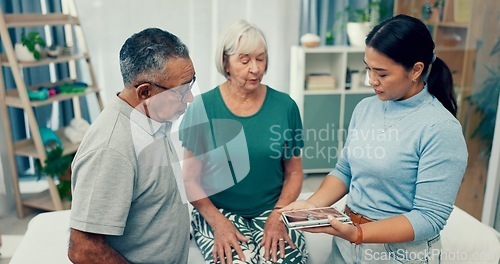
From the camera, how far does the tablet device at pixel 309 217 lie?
1096 millimetres

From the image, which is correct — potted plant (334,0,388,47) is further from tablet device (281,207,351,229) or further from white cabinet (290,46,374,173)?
tablet device (281,207,351,229)

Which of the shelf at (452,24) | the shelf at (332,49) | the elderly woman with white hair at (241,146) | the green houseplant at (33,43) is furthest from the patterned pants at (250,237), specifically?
the shelf at (332,49)

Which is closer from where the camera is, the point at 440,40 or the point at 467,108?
the point at 467,108

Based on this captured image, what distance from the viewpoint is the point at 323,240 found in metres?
1.57

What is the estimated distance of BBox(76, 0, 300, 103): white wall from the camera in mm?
2850

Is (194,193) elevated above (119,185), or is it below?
below

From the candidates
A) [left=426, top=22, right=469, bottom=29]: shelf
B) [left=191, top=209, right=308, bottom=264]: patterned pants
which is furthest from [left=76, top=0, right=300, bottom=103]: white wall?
[left=191, top=209, right=308, bottom=264]: patterned pants

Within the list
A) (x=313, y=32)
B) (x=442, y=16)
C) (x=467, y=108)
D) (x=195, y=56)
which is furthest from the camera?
(x=313, y=32)

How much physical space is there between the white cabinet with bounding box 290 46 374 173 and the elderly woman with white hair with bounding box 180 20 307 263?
1.52 meters

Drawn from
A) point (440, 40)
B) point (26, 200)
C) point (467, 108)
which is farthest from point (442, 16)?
point (26, 200)

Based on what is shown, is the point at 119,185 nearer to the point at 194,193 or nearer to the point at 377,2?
the point at 194,193

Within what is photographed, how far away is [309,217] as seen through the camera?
1.13 meters

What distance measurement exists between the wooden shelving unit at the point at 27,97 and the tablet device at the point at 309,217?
1752mm

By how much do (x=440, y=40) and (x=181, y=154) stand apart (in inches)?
72.3
